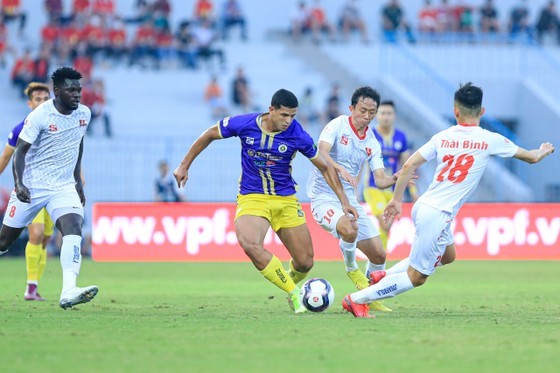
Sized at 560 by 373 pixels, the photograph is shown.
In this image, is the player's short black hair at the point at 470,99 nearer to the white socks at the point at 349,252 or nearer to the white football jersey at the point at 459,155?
the white football jersey at the point at 459,155

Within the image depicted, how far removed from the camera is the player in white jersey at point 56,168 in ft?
39.0

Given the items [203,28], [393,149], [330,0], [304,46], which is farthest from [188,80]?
[393,149]

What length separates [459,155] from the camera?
1103cm

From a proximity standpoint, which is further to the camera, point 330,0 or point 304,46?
point 330,0

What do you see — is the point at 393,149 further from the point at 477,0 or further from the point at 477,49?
the point at 477,0

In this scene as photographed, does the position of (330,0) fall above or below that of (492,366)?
above

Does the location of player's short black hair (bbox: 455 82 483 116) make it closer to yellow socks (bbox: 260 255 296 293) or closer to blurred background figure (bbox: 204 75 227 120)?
yellow socks (bbox: 260 255 296 293)

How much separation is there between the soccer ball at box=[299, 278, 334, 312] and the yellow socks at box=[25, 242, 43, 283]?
12.4 ft

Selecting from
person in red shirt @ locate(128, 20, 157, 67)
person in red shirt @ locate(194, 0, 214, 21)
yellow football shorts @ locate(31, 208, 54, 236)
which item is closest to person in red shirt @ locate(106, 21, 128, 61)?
person in red shirt @ locate(128, 20, 157, 67)

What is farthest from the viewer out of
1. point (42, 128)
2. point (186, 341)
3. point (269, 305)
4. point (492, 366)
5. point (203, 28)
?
point (203, 28)

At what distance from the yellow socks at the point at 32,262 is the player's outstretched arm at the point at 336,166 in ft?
12.9

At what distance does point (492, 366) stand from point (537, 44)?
1123 inches

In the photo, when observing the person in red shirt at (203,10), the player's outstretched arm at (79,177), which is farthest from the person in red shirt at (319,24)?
the player's outstretched arm at (79,177)

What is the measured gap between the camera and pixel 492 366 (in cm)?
809
